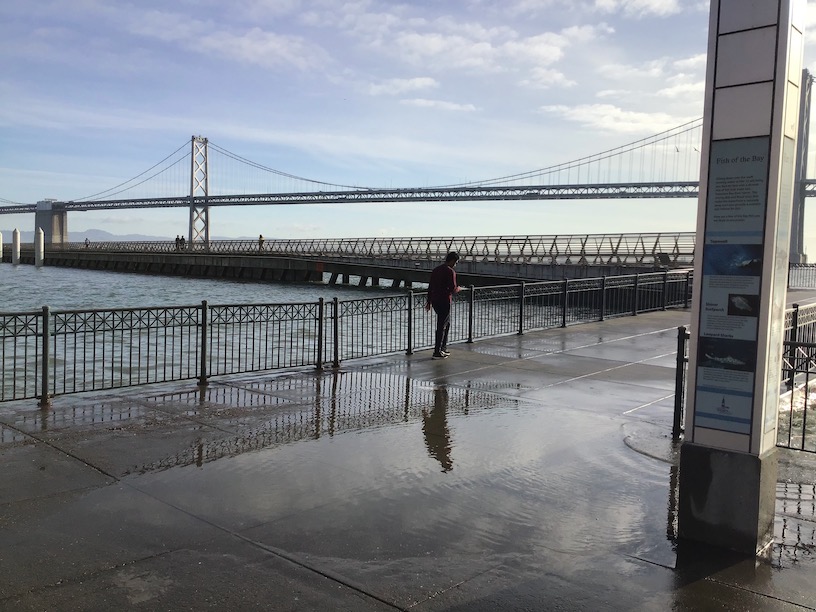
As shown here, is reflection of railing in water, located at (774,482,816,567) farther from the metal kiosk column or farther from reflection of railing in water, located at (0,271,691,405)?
reflection of railing in water, located at (0,271,691,405)

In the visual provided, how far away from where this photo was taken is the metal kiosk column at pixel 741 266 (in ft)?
14.1

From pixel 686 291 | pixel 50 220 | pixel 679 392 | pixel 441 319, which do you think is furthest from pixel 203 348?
pixel 50 220

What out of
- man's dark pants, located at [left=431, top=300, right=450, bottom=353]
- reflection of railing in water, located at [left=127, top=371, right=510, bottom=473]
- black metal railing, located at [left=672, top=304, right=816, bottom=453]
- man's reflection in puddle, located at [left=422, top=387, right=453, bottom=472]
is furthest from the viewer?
man's dark pants, located at [left=431, top=300, right=450, bottom=353]

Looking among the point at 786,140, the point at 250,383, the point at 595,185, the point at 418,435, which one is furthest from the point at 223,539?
the point at 595,185

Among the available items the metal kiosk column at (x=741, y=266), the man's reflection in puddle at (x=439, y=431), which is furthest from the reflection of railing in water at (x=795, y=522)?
the man's reflection in puddle at (x=439, y=431)

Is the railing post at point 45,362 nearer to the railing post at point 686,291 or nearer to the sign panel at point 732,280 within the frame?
the sign panel at point 732,280

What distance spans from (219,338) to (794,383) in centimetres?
Result: 1021

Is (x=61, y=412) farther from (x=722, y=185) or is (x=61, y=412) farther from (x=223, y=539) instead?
(x=722, y=185)

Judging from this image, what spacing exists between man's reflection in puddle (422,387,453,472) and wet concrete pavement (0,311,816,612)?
4 cm

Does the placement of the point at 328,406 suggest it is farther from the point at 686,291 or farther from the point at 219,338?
the point at 686,291

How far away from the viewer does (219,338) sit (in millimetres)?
14336

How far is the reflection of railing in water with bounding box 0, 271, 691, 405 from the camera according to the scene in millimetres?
9477

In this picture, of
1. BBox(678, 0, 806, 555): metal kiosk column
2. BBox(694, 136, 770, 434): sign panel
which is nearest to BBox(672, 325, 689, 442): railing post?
BBox(678, 0, 806, 555): metal kiosk column

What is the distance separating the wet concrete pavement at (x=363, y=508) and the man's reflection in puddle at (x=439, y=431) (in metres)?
0.04
